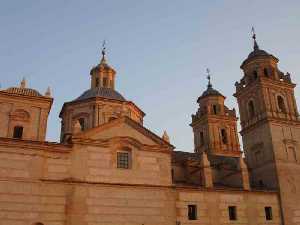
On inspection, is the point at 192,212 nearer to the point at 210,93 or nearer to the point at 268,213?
the point at 268,213

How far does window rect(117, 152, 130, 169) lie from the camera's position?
25.1 m

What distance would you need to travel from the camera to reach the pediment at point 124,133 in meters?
25.0

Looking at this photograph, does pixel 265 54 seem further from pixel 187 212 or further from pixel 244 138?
pixel 187 212

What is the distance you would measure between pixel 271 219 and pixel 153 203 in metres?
10.5

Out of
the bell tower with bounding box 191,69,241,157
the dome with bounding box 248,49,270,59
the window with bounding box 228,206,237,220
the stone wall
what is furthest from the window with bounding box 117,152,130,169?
the dome with bounding box 248,49,270,59

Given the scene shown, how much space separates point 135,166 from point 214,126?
20.2 meters

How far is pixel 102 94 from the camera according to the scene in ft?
113

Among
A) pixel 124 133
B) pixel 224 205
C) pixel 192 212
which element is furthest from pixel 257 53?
pixel 192 212

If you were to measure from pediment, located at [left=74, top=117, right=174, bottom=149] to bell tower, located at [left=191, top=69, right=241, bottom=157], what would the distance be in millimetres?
16450

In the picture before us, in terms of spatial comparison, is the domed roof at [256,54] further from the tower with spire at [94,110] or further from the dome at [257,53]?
the tower with spire at [94,110]

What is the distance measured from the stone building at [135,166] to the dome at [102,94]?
0.58ft

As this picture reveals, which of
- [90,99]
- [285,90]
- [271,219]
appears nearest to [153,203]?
[271,219]

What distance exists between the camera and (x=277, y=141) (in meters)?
32.0

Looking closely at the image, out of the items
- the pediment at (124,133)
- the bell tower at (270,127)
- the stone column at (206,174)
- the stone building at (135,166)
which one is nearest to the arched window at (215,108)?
the bell tower at (270,127)
